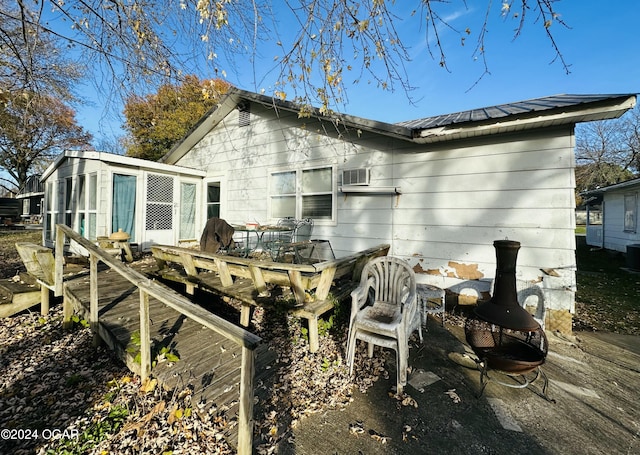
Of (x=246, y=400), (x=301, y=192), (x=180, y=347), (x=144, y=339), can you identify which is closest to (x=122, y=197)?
(x=301, y=192)

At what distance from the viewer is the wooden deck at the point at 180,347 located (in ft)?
8.26

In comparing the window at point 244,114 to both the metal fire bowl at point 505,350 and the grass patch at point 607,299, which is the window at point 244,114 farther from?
the grass patch at point 607,299

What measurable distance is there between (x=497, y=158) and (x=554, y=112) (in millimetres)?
941

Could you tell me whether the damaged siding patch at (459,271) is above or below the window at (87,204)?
below

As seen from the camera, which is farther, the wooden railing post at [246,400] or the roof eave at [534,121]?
the roof eave at [534,121]

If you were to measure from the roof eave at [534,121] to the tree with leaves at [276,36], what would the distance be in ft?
4.03

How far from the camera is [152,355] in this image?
293 centimetres

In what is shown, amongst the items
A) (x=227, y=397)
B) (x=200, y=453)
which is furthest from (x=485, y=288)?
(x=200, y=453)

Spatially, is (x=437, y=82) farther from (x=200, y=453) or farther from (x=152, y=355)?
(x=152, y=355)

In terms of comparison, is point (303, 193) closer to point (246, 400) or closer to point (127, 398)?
point (127, 398)

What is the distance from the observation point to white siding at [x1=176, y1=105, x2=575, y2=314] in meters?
3.93

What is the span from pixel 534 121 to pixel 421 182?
5.87ft

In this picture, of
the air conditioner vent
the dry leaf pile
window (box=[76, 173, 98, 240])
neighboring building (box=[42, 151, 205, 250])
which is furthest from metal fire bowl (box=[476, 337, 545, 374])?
window (box=[76, 173, 98, 240])

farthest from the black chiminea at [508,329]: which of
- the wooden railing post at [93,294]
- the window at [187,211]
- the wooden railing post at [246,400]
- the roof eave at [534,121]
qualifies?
the window at [187,211]
